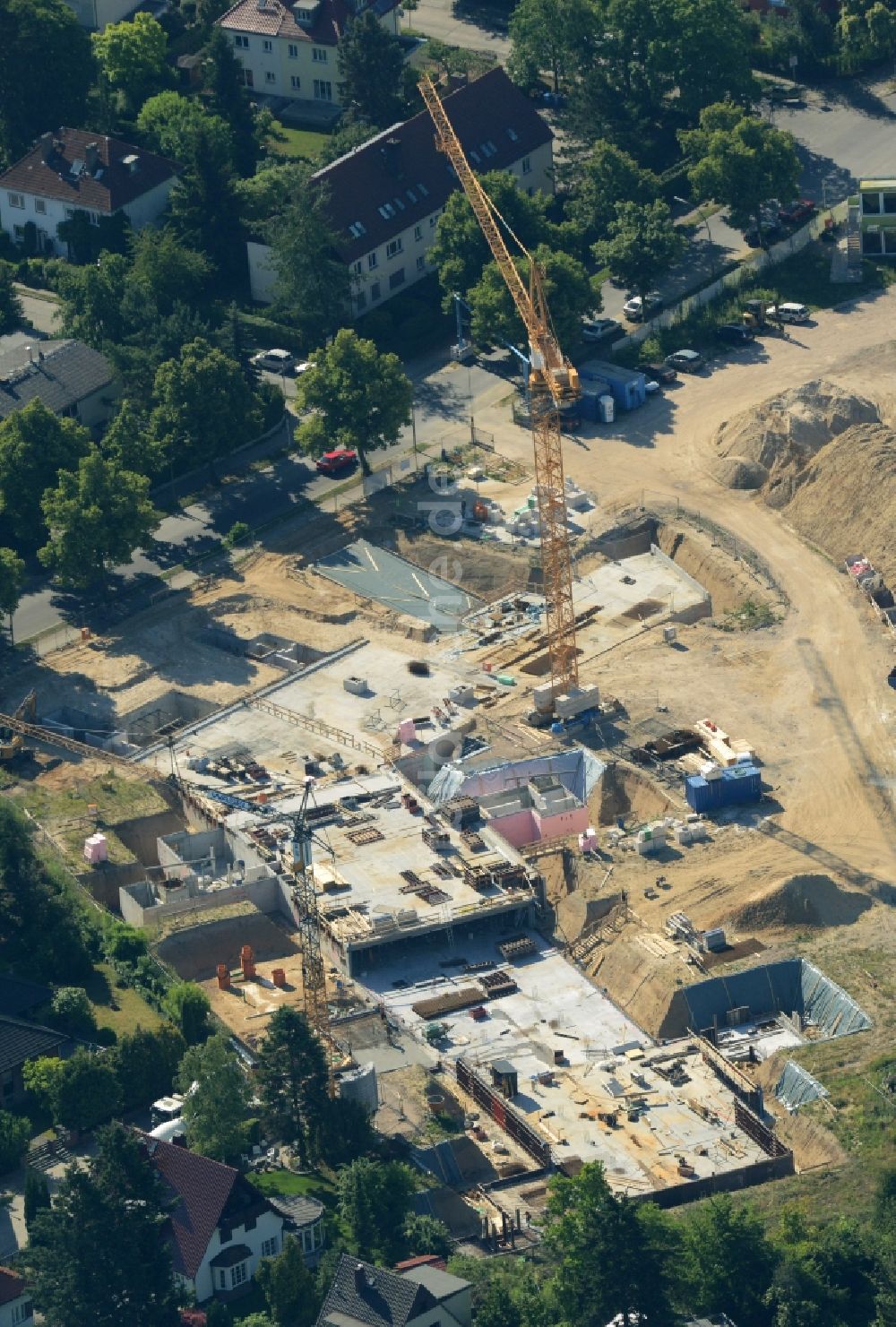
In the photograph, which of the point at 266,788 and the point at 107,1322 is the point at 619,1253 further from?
the point at 266,788

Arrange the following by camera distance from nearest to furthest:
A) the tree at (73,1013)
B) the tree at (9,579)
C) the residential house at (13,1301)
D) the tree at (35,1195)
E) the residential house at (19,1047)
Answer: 1. the residential house at (13,1301)
2. the tree at (35,1195)
3. the residential house at (19,1047)
4. the tree at (73,1013)
5. the tree at (9,579)

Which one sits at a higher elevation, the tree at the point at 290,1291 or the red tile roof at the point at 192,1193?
the red tile roof at the point at 192,1193

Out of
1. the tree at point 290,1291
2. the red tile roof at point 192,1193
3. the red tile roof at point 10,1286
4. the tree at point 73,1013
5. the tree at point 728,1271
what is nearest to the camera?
the red tile roof at point 10,1286

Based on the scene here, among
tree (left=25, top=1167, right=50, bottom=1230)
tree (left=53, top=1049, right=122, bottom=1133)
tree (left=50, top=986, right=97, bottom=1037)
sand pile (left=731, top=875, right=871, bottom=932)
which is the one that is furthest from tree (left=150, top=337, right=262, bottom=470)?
tree (left=25, top=1167, right=50, bottom=1230)

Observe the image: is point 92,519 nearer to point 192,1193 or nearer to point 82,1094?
point 82,1094

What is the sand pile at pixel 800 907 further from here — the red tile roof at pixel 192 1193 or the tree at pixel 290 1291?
the tree at pixel 290 1291

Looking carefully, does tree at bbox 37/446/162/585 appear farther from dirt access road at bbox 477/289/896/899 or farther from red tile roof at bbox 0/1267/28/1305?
red tile roof at bbox 0/1267/28/1305

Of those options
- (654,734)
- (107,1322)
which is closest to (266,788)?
(654,734)

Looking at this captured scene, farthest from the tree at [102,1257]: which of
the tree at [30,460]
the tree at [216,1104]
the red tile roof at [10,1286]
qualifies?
the tree at [30,460]
